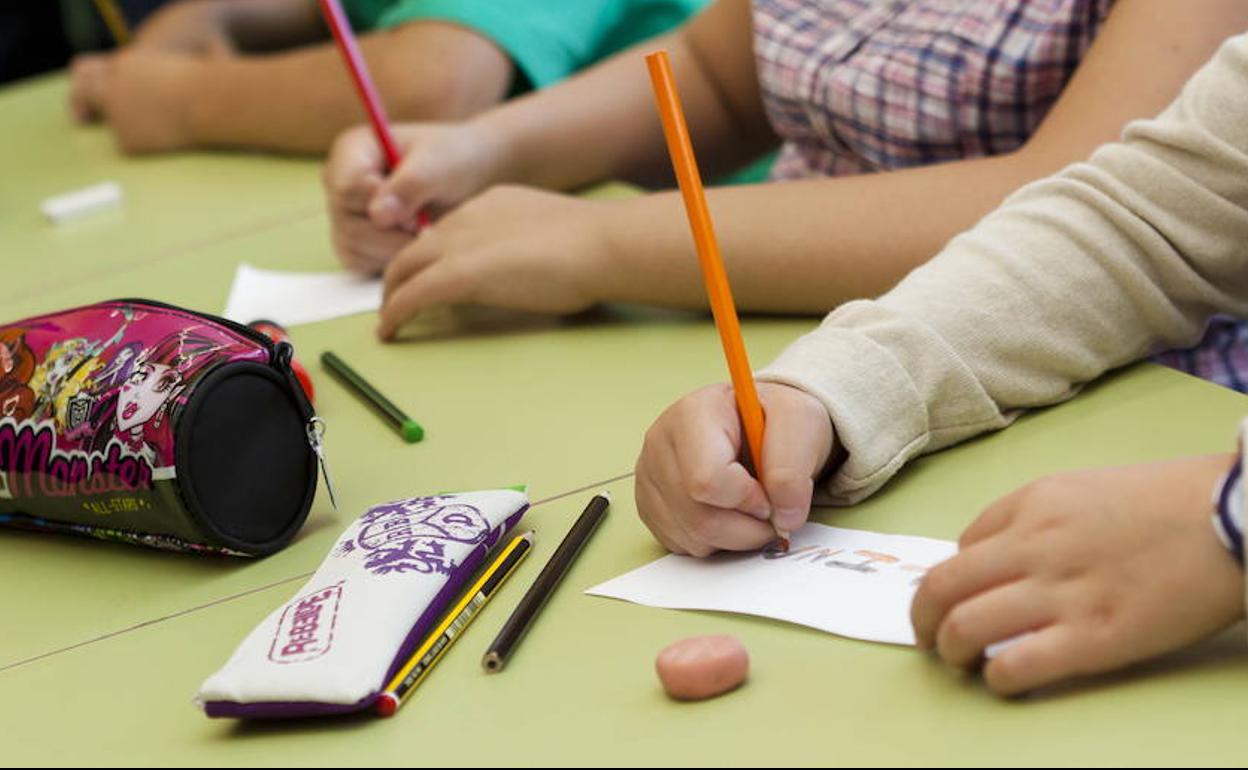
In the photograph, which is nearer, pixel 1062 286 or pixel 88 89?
pixel 1062 286

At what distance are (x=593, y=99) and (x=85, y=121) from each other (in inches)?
34.5

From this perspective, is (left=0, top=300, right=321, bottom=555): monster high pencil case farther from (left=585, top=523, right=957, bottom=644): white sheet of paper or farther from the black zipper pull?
(left=585, top=523, right=957, bottom=644): white sheet of paper

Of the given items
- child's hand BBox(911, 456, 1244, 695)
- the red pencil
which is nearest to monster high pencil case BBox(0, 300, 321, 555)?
child's hand BBox(911, 456, 1244, 695)

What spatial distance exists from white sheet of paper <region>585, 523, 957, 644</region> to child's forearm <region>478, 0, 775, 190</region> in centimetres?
61

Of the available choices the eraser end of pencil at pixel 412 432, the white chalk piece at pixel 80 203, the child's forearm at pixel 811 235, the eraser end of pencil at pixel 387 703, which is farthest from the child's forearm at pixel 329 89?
the eraser end of pencil at pixel 387 703

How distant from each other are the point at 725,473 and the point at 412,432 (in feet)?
0.86

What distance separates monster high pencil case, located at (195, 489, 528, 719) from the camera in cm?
56

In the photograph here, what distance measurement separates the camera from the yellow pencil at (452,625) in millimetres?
564

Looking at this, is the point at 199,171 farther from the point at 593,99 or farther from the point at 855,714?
the point at 855,714

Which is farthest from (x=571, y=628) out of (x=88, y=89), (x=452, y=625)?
(x=88, y=89)

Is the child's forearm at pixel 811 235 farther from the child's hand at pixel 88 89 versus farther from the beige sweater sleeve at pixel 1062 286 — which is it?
the child's hand at pixel 88 89

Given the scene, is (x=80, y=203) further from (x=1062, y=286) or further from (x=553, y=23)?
(x=1062, y=286)

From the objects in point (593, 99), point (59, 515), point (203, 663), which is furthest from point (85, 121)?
point (203, 663)

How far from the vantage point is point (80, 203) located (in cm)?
145
